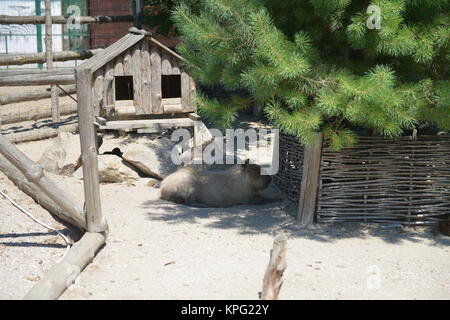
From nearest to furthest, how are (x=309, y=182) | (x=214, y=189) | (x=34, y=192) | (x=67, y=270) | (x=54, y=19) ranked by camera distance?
(x=67, y=270)
(x=309, y=182)
(x=34, y=192)
(x=214, y=189)
(x=54, y=19)

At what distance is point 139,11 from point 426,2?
5995mm

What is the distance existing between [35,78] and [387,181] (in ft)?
12.6

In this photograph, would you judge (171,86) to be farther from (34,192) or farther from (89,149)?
(89,149)

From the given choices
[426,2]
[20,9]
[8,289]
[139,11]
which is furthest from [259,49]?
[20,9]

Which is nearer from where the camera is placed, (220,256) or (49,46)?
(220,256)

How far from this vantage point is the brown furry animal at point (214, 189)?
26.4 ft

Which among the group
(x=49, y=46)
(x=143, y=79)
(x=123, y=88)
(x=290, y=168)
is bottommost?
(x=290, y=168)

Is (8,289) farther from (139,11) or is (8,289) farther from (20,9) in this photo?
(20,9)

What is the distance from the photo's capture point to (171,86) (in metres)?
9.87

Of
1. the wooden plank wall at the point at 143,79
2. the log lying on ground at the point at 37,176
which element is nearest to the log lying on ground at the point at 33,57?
the wooden plank wall at the point at 143,79

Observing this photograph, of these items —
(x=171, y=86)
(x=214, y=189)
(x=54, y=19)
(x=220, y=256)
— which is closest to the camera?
(x=220, y=256)

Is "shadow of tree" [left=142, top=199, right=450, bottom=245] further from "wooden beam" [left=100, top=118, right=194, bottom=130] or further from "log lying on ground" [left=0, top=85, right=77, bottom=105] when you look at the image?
"log lying on ground" [left=0, top=85, right=77, bottom=105]

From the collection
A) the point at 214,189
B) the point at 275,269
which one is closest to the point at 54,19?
the point at 214,189

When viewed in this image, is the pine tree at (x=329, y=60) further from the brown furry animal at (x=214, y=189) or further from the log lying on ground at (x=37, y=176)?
the log lying on ground at (x=37, y=176)
